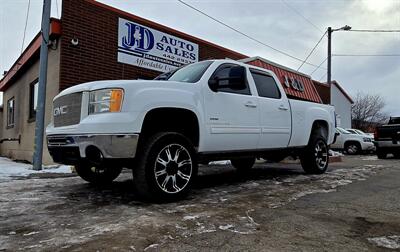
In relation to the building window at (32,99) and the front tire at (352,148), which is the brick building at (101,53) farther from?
the front tire at (352,148)

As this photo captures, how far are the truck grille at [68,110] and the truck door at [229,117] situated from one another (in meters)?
1.71

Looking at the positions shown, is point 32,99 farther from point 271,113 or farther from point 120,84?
point 120,84

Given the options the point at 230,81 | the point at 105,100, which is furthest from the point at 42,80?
the point at 230,81

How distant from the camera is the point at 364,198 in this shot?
5.22 meters

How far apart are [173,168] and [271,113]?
2.49 m

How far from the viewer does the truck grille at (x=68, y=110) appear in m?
4.66

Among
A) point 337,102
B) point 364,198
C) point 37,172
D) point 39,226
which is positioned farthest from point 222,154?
point 337,102

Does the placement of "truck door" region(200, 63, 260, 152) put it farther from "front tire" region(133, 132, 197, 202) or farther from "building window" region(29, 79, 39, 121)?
"building window" region(29, 79, 39, 121)

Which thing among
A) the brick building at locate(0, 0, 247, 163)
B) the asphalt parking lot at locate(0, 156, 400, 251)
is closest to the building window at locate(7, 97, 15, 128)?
the brick building at locate(0, 0, 247, 163)

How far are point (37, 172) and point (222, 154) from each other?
170 inches

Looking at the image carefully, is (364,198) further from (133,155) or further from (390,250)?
(133,155)

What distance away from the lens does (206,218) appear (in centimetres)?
387

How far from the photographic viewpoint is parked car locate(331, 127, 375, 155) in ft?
67.9

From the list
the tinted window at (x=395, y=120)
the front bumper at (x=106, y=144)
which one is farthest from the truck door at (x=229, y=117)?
the tinted window at (x=395, y=120)
